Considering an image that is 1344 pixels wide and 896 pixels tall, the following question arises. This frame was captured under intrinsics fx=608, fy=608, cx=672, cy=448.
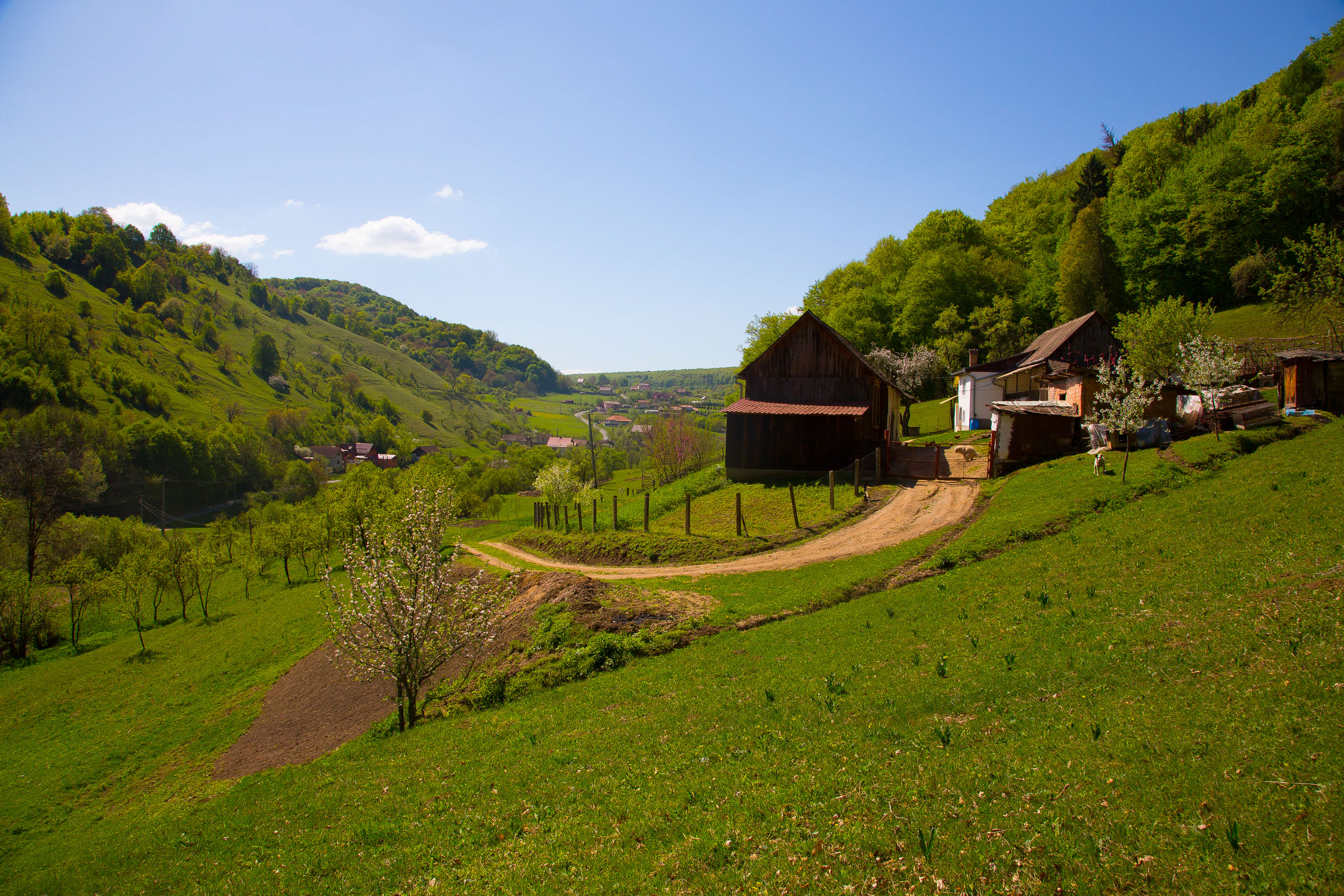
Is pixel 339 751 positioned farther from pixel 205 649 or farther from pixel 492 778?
pixel 205 649

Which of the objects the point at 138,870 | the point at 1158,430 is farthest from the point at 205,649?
the point at 1158,430

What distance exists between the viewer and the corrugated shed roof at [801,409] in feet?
127

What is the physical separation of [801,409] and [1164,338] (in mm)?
21188

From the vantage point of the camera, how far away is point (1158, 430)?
2864cm

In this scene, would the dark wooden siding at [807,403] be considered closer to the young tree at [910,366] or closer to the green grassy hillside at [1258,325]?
the young tree at [910,366]

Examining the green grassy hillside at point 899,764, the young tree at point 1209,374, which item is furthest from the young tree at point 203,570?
the young tree at point 1209,374

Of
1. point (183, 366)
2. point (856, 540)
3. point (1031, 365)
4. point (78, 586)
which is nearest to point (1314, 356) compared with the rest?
point (1031, 365)

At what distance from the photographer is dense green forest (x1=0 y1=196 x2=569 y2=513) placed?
10481cm

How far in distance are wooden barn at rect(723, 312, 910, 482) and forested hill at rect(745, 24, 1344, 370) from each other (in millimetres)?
30422

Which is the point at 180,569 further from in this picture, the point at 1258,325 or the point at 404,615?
Result: the point at 1258,325

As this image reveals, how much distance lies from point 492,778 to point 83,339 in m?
174

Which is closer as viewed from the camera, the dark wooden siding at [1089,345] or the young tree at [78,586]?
the young tree at [78,586]

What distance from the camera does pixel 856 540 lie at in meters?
25.6

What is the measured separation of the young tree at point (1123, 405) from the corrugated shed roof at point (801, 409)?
1253cm
